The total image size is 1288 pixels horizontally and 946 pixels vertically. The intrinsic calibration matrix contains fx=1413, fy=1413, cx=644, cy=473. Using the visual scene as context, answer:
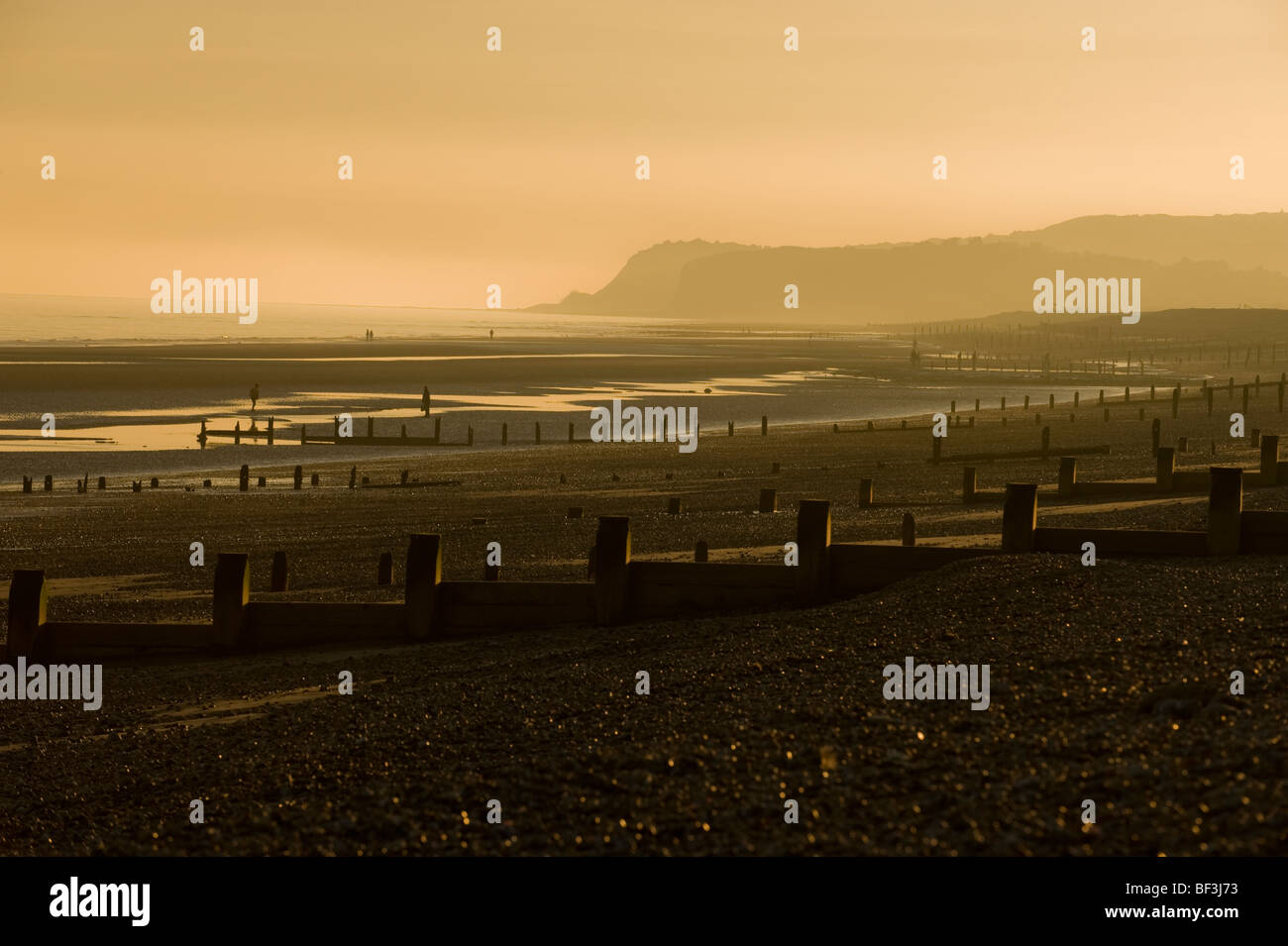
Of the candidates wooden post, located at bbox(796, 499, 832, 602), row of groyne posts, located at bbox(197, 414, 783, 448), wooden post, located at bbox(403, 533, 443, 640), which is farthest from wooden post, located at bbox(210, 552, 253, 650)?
row of groyne posts, located at bbox(197, 414, 783, 448)

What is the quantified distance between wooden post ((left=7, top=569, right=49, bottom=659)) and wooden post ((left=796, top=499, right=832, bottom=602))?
7097 millimetres

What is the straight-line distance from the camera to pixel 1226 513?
512 inches

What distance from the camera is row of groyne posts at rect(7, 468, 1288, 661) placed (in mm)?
13109

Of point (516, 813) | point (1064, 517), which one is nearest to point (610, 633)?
point (516, 813)

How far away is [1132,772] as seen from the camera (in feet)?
24.0

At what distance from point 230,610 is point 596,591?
3496 millimetres

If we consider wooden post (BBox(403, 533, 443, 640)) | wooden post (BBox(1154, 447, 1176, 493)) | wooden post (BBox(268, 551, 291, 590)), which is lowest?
wooden post (BBox(268, 551, 291, 590))

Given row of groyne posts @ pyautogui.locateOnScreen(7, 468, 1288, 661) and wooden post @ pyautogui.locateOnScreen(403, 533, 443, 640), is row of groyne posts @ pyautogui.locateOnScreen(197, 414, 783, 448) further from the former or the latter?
wooden post @ pyautogui.locateOnScreen(403, 533, 443, 640)

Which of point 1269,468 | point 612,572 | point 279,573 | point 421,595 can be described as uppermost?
point 1269,468

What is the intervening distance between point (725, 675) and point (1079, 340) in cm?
18304

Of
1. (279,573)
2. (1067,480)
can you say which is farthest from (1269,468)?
(279,573)

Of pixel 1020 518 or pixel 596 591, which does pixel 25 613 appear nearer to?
pixel 596 591

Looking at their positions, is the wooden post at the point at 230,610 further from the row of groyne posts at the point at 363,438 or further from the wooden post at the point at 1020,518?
the row of groyne posts at the point at 363,438
